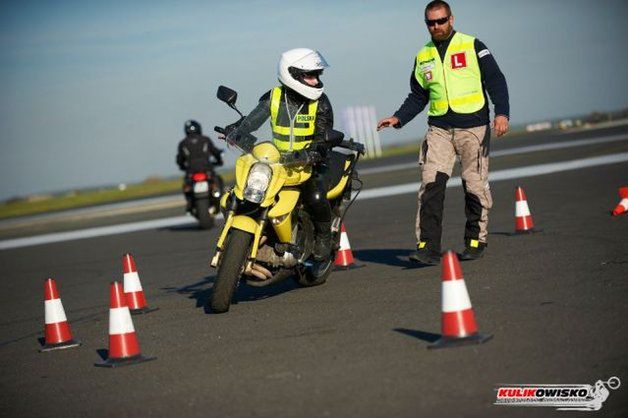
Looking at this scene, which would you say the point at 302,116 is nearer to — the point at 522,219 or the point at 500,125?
the point at 500,125

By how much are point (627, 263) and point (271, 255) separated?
3.19m

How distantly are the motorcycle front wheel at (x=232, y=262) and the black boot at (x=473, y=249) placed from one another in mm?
2920

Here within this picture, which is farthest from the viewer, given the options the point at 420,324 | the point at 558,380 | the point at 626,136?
the point at 626,136

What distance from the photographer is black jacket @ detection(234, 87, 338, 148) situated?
1078 centimetres

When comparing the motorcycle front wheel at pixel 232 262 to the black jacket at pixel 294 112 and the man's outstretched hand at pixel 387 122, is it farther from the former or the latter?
the man's outstretched hand at pixel 387 122

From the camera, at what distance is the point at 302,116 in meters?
10.8

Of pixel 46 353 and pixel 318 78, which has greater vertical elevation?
pixel 318 78

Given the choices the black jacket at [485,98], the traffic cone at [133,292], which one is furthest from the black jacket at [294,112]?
the traffic cone at [133,292]

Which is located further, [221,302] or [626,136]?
[626,136]

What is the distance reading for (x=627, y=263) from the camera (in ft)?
34.5

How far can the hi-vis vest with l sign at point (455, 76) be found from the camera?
38.3 ft

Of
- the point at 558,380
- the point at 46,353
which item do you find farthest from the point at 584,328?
the point at 46,353

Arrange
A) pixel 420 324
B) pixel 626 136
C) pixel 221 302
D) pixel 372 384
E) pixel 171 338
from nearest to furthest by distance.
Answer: pixel 372 384 → pixel 420 324 → pixel 171 338 → pixel 221 302 → pixel 626 136

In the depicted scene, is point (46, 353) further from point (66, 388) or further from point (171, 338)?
point (66, 388)
